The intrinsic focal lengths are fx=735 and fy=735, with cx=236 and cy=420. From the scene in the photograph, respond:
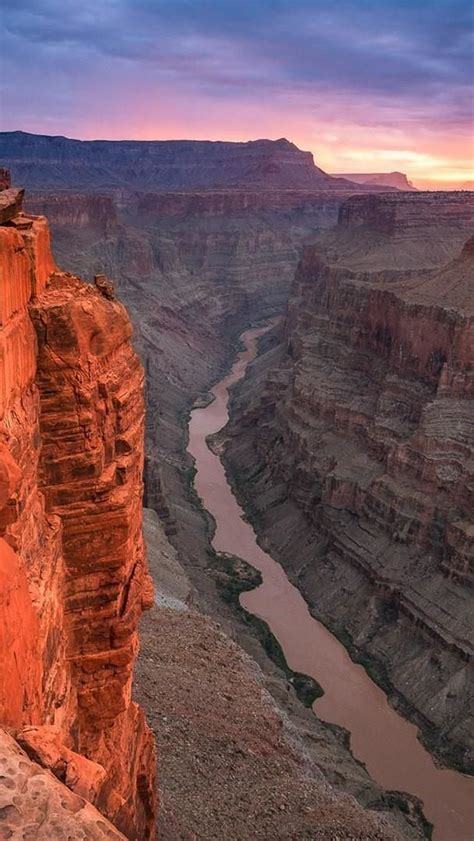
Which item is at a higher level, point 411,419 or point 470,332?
point 470,332

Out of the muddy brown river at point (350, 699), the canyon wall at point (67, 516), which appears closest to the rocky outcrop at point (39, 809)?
the canyon wall at point (67, 516)

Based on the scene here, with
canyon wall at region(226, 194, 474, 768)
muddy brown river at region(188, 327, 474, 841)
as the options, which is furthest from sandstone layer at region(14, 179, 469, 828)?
canyon wall at region(226, 194, 474, 768)

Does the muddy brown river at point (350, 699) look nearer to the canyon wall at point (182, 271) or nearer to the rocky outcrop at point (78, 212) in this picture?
the canyon wall at point (182, 271)

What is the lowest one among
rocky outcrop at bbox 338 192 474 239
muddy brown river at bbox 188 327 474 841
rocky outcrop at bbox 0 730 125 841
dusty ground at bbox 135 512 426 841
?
muddy brown river at bbox 188 327 474 841

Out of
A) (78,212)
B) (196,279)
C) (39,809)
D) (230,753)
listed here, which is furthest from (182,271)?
(39,809)

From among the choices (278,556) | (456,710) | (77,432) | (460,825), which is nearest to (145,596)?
(77,432)

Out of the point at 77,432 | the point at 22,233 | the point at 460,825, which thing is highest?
the point at 22,233

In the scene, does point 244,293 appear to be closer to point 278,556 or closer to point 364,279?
point 364,279

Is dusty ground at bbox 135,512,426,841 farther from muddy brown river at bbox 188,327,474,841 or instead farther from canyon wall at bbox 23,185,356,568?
canyon wall at bbox 23,185,356,568
